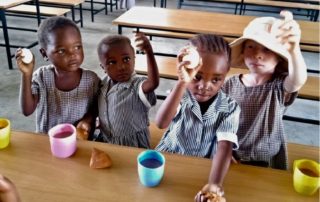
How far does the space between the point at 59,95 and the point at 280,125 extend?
1049mm

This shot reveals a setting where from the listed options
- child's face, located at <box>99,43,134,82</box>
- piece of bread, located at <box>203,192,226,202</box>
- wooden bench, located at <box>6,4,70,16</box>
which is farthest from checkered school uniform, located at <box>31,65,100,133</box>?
wooden bench, located at <box>6,4,70,16</box>

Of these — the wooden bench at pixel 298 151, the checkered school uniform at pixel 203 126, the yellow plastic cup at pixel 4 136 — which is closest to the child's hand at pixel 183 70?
the checkered school uniform at pixel 203 126

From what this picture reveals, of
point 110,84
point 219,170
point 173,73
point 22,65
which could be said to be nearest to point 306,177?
point 219,170

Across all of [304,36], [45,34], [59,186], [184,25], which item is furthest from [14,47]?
[59,186]

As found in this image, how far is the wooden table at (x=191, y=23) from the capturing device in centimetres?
279

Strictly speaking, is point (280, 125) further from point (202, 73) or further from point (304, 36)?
point (304, 36)

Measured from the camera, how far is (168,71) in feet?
8.58

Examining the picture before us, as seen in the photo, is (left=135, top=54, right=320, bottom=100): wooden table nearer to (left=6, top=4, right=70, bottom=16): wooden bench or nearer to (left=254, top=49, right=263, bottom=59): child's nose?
(left=254, top=49, right=263, bottom=59): child's nose

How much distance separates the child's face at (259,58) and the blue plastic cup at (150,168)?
674mm

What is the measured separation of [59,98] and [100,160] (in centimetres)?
55

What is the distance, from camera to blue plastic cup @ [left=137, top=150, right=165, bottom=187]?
914 mm

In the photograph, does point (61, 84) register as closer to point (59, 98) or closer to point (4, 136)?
point (59, 98)

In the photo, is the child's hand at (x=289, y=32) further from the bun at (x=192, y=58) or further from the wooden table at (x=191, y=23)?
the wooden table at (x=191, y=23)

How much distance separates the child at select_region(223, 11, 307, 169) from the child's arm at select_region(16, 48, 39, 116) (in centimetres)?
87
